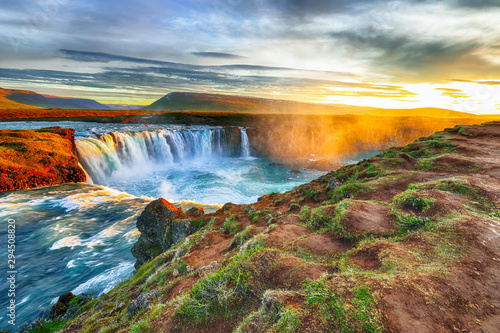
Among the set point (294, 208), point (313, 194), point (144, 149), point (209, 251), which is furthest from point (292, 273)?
point (144, 149)

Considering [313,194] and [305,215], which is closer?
[305,215]

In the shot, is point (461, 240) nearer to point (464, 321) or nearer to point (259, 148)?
point (464, 321)

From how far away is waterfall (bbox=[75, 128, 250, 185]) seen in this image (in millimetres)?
30103

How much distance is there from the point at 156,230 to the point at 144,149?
32.4 m

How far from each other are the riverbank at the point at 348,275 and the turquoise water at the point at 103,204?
6.94 m

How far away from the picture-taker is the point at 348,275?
12.0 feet

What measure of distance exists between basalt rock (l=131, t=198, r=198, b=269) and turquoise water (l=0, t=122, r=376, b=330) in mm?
1489

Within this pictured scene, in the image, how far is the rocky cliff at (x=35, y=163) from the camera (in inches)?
779

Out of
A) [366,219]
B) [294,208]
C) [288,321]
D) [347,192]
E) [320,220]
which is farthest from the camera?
[294,208]

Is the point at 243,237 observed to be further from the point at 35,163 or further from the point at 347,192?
the point at 35,163

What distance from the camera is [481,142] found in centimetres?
1439

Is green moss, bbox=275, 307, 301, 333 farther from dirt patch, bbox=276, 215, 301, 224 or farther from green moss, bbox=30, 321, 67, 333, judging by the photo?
green moss, bbox=30, 321, 67, 333

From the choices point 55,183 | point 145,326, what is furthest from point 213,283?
point 55,183

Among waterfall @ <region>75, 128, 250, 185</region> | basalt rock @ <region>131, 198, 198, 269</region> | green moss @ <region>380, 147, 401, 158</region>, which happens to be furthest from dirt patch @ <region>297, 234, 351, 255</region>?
waterfall @ <region>75, 128, 250, 185</region>
